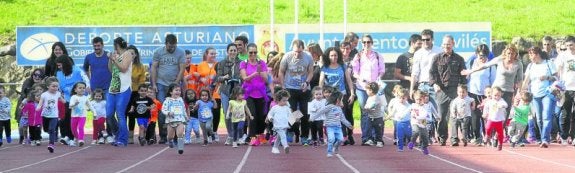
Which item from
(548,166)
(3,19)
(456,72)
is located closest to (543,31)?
(3,19)

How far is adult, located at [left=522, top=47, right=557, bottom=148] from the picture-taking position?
21.9 m

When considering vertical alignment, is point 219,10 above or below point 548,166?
above

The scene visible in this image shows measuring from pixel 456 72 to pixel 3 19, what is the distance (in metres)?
29.7

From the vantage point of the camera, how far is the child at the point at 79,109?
71.6 ft

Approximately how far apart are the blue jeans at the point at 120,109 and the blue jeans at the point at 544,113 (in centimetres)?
676

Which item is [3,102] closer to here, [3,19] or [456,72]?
[456,72]

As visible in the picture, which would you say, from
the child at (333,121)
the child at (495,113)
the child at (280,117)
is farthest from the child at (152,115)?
the child at (495,113)

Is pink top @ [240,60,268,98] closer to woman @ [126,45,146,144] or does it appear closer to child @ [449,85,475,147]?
woman @ [126,45,146,144]

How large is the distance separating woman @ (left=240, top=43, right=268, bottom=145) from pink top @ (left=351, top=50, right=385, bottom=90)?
1523 millimetres

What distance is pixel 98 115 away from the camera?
22359 mm

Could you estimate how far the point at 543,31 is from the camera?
146 feet

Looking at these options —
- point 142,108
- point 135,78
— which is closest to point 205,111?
point 142,108

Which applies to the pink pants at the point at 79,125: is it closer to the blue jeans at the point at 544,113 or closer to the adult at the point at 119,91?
the adult at the point at 119,91

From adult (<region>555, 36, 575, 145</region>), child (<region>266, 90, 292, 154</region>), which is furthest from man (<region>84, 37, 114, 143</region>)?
adult (<region>555, 36, 575, 145</region>)
